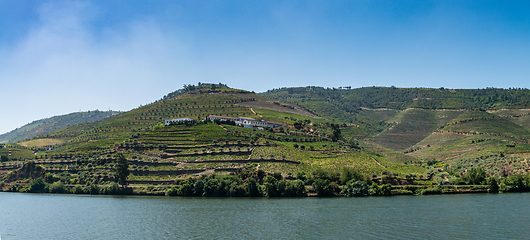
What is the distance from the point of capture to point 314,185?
8694 centimetres

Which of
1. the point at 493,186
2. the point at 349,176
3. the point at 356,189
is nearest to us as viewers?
the point at 356,189

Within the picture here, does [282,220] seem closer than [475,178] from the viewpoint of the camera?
Yes

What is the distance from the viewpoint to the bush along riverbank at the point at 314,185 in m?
86.7

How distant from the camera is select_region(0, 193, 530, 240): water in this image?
46.5m

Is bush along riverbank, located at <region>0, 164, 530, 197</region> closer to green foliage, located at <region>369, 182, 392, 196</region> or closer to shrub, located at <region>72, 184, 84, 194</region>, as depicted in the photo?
green foliage, located at <region>369, 182, 392, 196</region>

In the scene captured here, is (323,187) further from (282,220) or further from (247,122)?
(247,122)

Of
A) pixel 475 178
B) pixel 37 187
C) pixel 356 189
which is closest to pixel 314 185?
pixel 356 189

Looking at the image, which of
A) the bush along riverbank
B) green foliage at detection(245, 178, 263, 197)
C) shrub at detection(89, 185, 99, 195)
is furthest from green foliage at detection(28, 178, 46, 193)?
green foliage at detection(245, 178, 263, 197)

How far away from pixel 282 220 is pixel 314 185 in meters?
33.0

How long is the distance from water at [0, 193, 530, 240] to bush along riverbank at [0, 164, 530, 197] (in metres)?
11.0

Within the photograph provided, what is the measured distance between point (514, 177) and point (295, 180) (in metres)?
52.3

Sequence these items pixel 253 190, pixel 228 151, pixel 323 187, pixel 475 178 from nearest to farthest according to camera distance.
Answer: pixel 323 187 → pixel 253 190 → pixel 475 178 → pixel 228 151

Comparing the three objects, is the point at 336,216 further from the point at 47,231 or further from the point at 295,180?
the point at 47,231

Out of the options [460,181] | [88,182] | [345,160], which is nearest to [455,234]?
[460,181]
